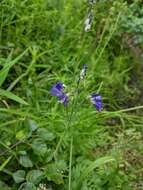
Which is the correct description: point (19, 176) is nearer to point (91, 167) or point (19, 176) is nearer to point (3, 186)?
point (3, 186)

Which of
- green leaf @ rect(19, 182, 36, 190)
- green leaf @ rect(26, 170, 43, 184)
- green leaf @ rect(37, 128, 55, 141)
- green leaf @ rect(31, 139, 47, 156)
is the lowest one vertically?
green leaf @ rect(19, 182, 36, 190)

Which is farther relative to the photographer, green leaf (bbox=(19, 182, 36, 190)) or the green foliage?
the green foliage

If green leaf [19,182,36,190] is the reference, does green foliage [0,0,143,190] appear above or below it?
above

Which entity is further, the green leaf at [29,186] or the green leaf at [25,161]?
the green leaf at [25,161]

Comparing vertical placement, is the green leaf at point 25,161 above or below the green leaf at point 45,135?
below

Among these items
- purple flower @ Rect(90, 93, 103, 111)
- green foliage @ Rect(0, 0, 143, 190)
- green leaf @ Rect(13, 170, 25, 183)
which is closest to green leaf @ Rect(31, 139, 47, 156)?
green foliage @ Rect(0, 0, 143, 190)

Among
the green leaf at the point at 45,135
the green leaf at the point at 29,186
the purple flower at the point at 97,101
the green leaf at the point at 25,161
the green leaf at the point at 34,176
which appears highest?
the purple flower at the point at 97,101

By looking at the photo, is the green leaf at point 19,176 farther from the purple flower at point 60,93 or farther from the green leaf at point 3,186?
the purple flower at point 60,93

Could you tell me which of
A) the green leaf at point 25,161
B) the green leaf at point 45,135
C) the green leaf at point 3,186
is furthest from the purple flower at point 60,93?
the green leaf at point 3,186

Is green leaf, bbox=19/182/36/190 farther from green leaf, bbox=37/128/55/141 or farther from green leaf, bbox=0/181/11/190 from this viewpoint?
green leaf, bbox=37/128/55/141
